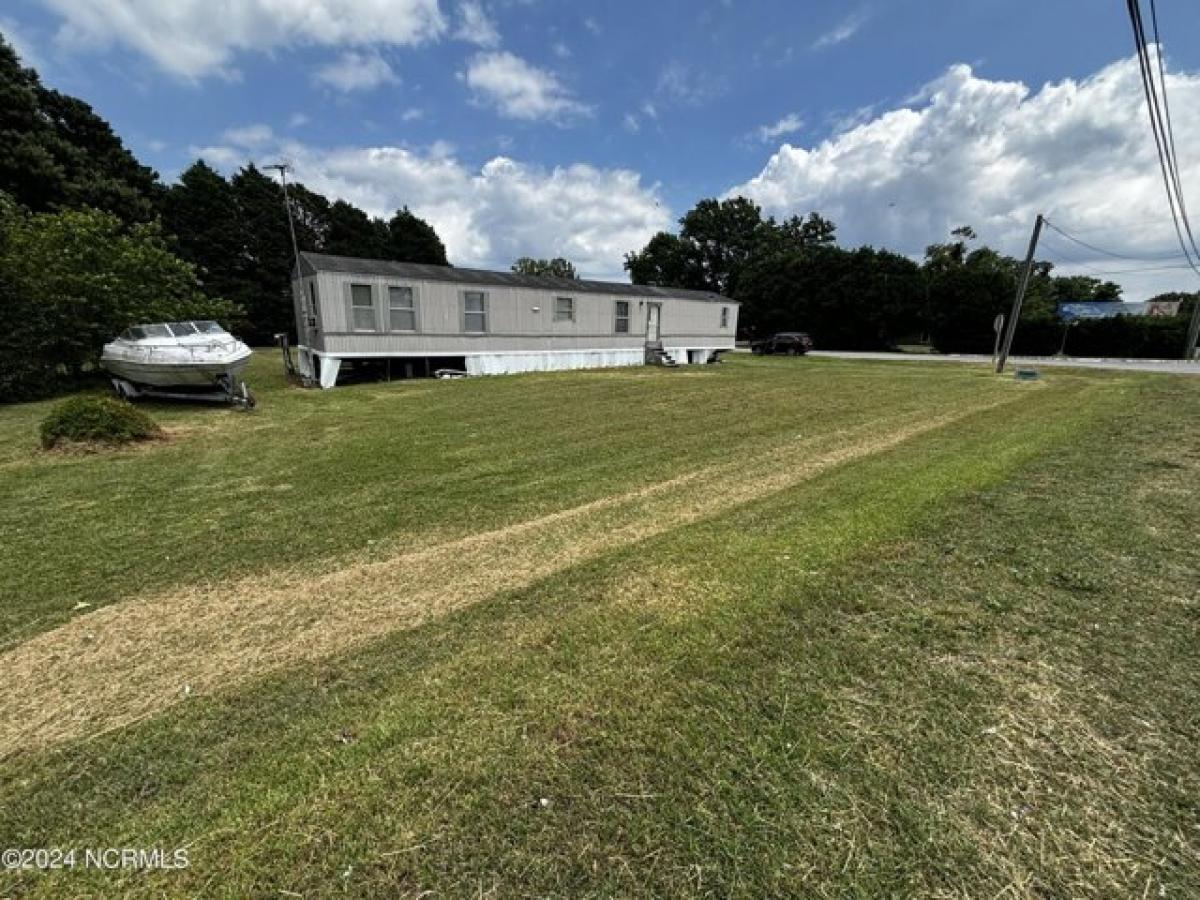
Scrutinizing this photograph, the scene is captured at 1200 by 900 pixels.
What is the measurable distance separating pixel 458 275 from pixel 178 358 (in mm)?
8076

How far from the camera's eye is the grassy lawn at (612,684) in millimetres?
1617

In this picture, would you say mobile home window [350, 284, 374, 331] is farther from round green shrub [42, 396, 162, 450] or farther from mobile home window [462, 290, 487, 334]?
round green shrub [42, 396, 162, 450]

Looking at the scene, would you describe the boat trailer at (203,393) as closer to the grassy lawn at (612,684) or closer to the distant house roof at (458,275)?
the distant house roof at (458,275)

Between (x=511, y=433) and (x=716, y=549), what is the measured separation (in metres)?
4.80

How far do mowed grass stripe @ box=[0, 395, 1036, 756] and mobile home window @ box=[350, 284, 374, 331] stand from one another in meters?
12.0

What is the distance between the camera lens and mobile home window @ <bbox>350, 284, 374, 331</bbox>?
46.0 feet

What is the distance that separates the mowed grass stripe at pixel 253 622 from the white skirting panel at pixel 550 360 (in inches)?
512

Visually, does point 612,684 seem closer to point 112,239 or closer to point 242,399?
point 242,399

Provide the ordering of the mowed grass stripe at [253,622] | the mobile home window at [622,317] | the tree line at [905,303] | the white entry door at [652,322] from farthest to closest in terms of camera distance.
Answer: the tree line at [905,303] → the white entry door at [652,322] → the mobile home window at [622,317] → the mowed grass stripe at [253,622]

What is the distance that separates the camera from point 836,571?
333 centimetres

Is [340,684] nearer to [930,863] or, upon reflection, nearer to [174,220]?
[930,863]

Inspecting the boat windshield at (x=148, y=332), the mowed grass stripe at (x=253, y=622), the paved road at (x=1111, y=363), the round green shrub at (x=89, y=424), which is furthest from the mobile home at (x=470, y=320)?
the paved road at (x=1111, y=363)

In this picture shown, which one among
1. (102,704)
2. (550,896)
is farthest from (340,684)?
(550,896)

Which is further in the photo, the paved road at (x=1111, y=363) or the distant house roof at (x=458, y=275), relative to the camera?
the paved road at (x=1111, y=363)
